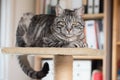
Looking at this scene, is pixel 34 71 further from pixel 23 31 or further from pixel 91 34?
pixel 91 34

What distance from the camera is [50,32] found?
867 millimetres

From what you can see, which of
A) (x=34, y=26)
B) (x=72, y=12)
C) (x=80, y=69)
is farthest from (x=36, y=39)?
(x=80, y=69)

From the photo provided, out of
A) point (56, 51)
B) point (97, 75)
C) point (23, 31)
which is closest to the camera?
point (56, 51)

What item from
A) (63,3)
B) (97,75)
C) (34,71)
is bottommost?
(97,75)

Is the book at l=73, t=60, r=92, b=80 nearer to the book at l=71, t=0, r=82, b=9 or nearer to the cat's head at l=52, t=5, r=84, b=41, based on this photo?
the book at l=71, t=0, r=82, b=9

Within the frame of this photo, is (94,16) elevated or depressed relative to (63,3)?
depressed

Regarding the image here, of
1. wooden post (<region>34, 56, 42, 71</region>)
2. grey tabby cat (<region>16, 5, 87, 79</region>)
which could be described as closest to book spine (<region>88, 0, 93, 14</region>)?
wooden post (<region>34, 56, 42, 71</region>)

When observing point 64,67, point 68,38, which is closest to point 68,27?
point 68,38

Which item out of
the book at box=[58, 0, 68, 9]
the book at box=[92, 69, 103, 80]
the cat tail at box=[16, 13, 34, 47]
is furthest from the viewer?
the book at box=[58, 0, 68, 9]

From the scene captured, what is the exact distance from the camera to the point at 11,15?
1796 millimetres

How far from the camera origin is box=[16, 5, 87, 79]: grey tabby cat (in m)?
0.82

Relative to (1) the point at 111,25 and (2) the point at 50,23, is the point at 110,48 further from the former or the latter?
(2) the point at 50,23

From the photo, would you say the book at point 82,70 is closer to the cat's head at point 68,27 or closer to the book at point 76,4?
the book at point 76,4

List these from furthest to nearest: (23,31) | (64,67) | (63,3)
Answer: (63,3)
(23,31)
(64,67)
